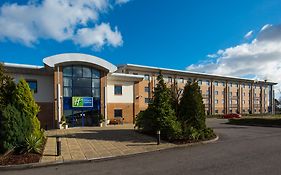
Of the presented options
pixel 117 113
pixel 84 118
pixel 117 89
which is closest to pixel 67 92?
pixel 84 118

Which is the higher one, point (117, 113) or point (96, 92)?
point (96, 92)

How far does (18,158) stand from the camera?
34.5 ft

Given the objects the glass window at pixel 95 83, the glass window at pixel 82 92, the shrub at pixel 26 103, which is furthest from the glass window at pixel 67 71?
the shrub at pixel 26 103

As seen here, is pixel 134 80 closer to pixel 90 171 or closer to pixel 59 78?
pixel 59 78

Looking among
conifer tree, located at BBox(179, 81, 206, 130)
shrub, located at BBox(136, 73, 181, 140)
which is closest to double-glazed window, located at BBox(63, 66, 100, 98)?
shrub, located at BBox(136, 73, 181, 140)

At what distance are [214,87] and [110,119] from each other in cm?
4329

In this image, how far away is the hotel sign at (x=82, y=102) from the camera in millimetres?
28741

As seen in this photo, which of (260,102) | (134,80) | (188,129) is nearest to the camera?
(188,129)

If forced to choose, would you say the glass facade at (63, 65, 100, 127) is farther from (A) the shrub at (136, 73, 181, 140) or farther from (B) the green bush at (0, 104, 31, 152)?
(B) the green bush at (0, 104, 31, 152)

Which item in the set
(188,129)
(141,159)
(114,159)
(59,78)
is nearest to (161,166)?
(141,159)

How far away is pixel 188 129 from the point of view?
1563 cm

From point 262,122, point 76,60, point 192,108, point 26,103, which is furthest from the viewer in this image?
point 262,122

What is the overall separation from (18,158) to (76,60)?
1875 centimetres

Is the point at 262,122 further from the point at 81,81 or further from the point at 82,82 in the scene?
the point at 81,81
